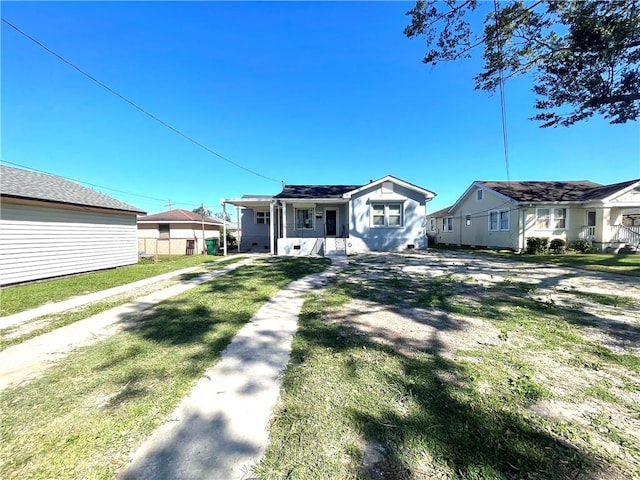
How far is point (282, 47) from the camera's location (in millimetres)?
12867

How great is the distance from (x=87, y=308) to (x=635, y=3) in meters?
17.5

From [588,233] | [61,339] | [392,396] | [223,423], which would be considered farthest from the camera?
[588,233]

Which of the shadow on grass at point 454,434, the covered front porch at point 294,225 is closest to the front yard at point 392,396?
the shadow on grass at point 454,434

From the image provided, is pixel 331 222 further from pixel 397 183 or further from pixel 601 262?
pixel 601 262

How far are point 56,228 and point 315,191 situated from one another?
1282cm

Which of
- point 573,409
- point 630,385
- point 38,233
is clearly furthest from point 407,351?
point 38,233

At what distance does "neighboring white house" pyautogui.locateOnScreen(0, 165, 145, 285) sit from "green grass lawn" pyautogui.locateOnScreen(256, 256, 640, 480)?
31.0 feet

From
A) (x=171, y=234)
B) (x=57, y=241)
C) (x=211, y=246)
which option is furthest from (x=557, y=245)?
(x=171, y=234)

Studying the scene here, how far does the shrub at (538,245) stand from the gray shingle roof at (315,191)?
10500 millimetres

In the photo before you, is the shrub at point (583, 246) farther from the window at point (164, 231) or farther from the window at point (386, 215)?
the window at point (164, 231)

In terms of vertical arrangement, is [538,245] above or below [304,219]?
below

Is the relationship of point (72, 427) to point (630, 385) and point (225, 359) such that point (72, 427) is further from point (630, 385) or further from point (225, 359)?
point (630, 385)

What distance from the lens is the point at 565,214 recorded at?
16250mm

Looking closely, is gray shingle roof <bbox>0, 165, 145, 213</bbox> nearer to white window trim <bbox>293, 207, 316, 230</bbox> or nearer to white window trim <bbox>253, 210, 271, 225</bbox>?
white window trim <bbox>253, 210, 271, 225</bbox>
